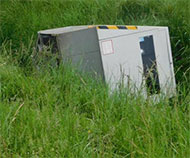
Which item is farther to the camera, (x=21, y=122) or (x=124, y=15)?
(x=124, y=15)

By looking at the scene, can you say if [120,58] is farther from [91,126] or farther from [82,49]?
[91,126]

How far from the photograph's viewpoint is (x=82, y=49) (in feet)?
12.3

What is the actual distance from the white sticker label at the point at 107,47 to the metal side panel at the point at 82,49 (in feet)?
0.20

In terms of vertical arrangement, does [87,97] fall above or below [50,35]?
below

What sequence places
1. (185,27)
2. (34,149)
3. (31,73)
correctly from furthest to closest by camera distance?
(185,27) → (31,73) → (34,149)

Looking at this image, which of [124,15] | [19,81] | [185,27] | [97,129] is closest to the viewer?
[97,129]

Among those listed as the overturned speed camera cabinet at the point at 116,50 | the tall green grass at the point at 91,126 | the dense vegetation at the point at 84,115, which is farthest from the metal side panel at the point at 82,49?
the tall green grass at the point at 91,126

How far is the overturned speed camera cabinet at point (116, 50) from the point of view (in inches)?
143

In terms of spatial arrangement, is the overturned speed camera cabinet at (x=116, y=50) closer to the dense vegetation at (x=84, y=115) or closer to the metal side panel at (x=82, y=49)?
the metal side panel at (x=82, y=49)

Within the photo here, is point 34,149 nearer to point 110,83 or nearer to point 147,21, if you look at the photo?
point 110,83

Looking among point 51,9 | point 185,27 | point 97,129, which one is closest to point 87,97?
point 97,129

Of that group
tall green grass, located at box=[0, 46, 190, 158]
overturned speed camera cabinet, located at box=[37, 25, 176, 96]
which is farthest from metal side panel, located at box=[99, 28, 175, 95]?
tall green grass, located at box=[0, 46, 190, 158]

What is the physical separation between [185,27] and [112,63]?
6.34 feet

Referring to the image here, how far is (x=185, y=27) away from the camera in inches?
203
